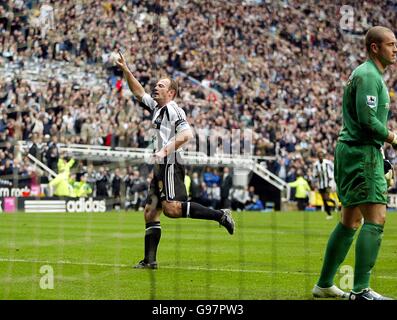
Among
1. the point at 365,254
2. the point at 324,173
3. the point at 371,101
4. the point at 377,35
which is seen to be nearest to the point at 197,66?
the point at 324,173

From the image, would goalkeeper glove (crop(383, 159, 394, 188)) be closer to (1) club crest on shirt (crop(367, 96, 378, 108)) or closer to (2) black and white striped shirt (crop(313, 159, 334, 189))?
(1) club crest on shirt (crop(367, 96, 378, 108))

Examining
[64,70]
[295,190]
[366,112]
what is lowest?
[295,190]

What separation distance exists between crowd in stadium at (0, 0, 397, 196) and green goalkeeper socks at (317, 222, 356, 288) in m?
23.8

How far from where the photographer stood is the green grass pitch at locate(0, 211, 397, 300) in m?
8.29

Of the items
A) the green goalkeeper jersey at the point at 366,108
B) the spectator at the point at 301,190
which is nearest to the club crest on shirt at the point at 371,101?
the green goalkeeper jersey at the point at 366,108

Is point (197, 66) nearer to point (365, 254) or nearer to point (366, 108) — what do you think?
point (366, 108)

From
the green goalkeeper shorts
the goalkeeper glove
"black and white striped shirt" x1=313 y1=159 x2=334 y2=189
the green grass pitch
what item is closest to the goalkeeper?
the green goalkeeper shorts

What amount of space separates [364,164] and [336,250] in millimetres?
869

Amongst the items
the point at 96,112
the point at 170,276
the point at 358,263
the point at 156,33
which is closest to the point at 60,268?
the point at 170,276

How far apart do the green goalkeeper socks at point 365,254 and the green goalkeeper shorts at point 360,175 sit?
0.78 feet

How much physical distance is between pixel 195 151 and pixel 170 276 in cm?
2656

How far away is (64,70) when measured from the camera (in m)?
35.2

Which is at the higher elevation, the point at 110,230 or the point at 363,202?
the point at 363,202

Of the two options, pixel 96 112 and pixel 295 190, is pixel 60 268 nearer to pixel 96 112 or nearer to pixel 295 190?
pixel 96 112
